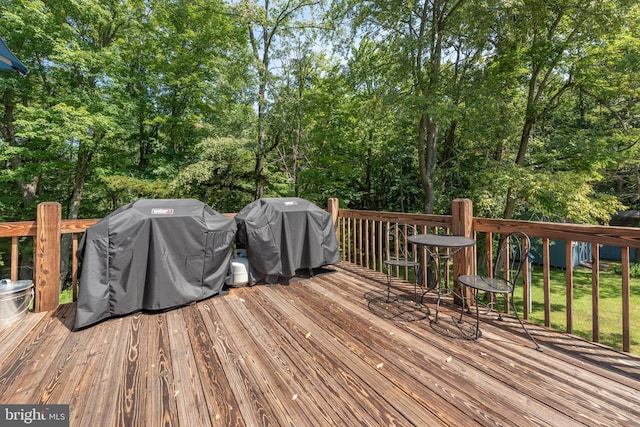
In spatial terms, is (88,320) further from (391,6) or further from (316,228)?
(391,6)

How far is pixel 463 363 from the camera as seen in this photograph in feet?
6.21

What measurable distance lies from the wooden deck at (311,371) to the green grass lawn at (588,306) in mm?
4609

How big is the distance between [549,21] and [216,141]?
8.35 m

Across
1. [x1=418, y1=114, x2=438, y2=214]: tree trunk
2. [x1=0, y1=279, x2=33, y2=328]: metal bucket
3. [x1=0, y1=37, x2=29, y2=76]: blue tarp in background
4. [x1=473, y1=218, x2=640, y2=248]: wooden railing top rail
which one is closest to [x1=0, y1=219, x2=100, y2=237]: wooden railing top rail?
[x1=0, y1=279, x2=33, y2=328]: metal bucket

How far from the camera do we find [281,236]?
356 centimetres

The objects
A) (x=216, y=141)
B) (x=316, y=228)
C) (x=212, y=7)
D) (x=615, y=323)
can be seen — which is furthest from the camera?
(x=212, y=7)

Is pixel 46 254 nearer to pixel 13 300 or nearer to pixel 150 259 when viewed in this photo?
pixel 13 300

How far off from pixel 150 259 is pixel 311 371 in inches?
77.0

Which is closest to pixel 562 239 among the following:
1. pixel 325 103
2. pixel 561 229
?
pixel 561 229

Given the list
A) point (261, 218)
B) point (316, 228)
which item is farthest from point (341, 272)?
point (261, 218)

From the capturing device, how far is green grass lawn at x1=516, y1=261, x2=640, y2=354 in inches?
204

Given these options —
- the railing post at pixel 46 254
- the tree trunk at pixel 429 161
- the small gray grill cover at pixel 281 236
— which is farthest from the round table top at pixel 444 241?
the tree trunk at pixel 429 161

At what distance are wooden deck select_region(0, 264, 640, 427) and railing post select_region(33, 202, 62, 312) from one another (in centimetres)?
19

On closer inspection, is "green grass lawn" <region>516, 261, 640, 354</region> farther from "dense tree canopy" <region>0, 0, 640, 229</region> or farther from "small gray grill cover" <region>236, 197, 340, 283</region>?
"small gray grill cover" <region>236, 197, 340, 283</region>
